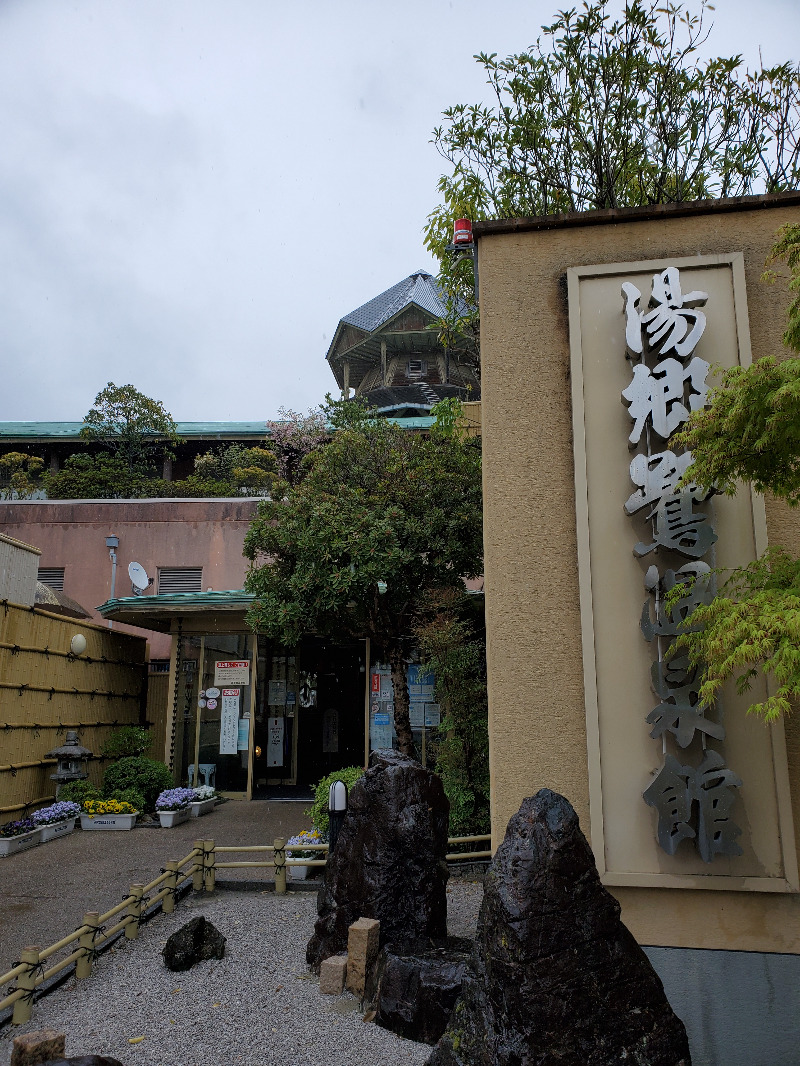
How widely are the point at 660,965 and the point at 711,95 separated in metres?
8.98

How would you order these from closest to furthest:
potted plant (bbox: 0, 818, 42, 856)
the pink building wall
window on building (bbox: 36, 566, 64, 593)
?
potted plant (bbox: 0, 818, 42, 856), the pink building wall, window on building (bbox: 36, 566, 64, 593)

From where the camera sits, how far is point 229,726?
14.4 metres

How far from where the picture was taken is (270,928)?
7254mm

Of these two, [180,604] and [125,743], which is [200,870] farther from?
[125,743]

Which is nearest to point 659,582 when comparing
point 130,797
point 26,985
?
point 26,985

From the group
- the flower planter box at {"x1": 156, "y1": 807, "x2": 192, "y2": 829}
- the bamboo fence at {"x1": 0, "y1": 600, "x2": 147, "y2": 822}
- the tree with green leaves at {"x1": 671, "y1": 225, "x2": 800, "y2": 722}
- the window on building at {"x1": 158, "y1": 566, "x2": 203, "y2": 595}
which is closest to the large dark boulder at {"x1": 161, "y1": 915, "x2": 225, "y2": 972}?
the tree with green leaves at {"x1": 671, "y1": 225, "x2": 800, "y2": 722}

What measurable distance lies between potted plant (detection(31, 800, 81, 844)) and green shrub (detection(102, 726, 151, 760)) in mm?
2181

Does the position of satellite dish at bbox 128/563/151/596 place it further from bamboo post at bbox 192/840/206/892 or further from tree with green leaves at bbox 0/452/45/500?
bamboo post at bbox 192/840/206/892

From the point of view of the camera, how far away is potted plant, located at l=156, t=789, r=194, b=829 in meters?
12.1

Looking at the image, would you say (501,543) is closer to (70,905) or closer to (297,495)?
(70,905)

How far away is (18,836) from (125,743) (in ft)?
12.7

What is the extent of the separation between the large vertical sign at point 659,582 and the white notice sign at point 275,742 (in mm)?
10865

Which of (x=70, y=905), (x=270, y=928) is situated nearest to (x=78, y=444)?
(x=70, y=905)

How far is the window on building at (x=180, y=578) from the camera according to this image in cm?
2003
